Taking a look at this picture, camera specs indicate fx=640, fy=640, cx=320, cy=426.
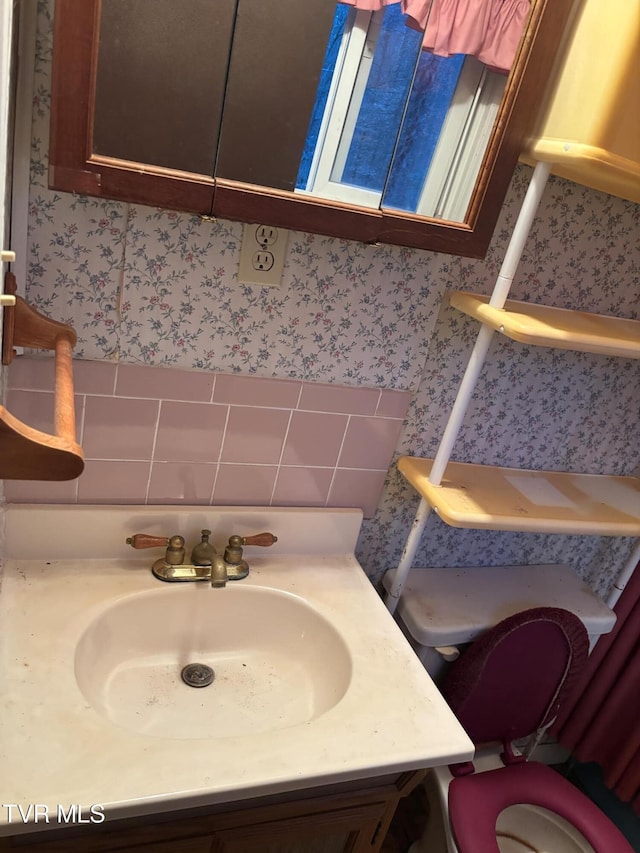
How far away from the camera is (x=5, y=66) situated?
2.14ft

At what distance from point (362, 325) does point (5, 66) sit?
25.8 inches

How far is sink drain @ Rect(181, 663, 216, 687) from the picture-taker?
3.56 feet

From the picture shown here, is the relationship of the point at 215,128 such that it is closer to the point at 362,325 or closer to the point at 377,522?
the point at 362,325

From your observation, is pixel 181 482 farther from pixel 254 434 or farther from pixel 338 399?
pixel 338 399

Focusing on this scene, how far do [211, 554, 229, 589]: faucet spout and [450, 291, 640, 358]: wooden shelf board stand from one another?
2.00ft

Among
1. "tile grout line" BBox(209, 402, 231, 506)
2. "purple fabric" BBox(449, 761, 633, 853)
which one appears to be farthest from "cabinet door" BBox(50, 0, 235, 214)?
"purple fabric" BBox(449, 761, 633, 853)

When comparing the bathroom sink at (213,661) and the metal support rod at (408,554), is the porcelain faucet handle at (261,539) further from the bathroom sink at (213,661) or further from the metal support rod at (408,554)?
the metal support rod at (408,554)

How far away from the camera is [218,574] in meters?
1.10

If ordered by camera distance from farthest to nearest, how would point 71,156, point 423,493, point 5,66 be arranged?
point 423,493 < point 71,156 < point 5,66

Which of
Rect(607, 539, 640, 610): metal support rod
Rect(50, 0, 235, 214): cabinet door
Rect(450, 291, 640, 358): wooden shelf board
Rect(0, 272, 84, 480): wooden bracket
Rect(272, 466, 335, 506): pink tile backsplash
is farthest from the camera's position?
Rect(607, 539, 640, 610): metal support rod

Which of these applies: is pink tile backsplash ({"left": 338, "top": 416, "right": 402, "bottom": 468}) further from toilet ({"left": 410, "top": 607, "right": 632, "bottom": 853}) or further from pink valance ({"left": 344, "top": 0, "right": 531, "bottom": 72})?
pink valance ({"left": 344, "top": 0, "right": 531, "bottom": 72})

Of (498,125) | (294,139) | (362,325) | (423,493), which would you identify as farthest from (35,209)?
(423,493)

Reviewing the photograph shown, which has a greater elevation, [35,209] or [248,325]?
[35,209]

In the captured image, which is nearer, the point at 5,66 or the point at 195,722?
the point at 5,66
